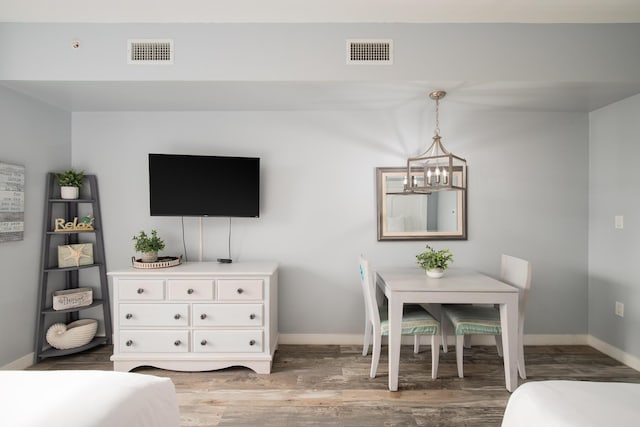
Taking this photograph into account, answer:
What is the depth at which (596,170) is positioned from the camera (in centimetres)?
319

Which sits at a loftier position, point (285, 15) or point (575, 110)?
point (285, 15)

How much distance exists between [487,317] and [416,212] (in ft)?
3.63

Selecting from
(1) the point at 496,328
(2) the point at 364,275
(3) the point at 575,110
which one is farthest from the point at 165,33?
(3) the point at 575,110

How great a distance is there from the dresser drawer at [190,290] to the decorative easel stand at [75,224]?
1092mm

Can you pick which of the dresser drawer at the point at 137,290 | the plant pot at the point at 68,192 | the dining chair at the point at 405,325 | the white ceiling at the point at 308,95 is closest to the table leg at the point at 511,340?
the dining chair at the point at 405,325

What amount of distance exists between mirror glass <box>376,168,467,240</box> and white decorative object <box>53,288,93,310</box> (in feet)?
9.03

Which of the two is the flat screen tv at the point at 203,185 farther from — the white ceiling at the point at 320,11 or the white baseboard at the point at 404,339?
the white baseboard at the point at 404,339

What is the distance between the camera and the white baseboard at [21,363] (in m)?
2.67

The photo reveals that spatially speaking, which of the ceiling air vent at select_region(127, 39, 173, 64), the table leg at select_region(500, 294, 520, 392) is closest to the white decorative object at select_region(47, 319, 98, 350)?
the ceiling air vent at select_region(127, 39, 173, 64)

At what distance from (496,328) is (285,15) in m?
2.76

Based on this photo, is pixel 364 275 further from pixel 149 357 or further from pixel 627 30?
pixel 627 30

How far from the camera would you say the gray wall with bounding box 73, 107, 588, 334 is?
3.26 metres

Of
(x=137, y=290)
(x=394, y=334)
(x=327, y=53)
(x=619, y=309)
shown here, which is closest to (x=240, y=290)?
(x=137, y=290)

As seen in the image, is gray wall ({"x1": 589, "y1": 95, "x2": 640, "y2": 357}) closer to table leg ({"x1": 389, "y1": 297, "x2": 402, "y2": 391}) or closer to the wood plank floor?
the wood plank floor
